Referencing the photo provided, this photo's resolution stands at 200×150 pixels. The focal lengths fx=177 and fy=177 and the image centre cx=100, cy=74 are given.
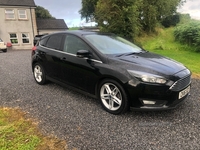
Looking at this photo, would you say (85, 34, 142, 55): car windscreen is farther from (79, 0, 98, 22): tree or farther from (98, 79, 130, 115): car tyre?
(79, 0, 98, 22): tree

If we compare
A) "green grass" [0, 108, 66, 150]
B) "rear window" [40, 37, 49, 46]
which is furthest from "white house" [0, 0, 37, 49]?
"green grass" [0, 108, 66, 150]

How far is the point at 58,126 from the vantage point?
299 cm

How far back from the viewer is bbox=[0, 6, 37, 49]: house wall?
2309 centimetres

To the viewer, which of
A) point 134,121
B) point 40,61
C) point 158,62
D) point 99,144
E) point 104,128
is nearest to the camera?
point 99,144

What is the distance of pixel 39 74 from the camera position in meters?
5.19

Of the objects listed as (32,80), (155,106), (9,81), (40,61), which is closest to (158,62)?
(155,106)

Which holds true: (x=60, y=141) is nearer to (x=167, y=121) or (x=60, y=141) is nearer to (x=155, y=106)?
(x=155, y=106)

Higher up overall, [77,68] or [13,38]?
[13,38]

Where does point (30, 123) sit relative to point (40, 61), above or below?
below

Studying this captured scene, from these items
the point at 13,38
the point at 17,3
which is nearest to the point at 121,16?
the point at 17,3

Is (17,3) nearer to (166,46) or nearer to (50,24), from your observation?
(50,24)

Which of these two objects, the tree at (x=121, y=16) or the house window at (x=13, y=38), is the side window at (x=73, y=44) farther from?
the house window at (x=13, y=38)

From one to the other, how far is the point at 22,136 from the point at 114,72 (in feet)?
5.92

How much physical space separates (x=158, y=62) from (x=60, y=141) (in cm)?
225
